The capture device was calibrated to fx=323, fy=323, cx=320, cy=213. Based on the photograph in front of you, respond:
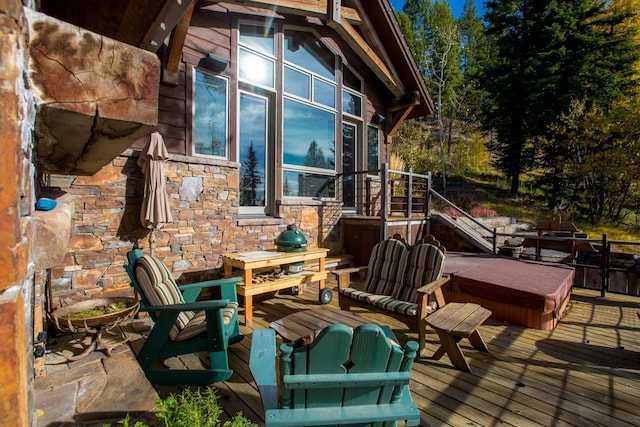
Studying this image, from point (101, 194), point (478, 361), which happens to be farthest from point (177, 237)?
point (478, 361)

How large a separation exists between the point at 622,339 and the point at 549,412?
2.03m

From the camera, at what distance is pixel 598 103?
1241cm

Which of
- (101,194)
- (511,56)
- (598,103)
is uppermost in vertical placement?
(511,56)

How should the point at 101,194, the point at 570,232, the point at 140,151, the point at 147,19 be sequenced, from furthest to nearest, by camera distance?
1. the point at 570,232
2. the point at 140,151
3. the point at 101,194
4. the point at 147,19

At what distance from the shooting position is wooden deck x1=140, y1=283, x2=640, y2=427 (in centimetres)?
221

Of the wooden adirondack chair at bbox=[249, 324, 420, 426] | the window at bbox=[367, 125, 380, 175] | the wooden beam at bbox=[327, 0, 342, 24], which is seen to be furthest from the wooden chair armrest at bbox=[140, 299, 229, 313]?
the window at bbox=[367, 125, 380, 175]

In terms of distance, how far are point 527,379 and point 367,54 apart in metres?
5.55

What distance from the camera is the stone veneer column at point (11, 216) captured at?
2.43 ft

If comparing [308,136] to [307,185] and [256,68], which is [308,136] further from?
[256,68]

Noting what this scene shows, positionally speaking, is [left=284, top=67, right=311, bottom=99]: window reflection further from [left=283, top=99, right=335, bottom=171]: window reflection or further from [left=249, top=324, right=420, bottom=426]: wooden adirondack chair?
[left=249, top=324, right=420, bottom=426]: wooden adirondack chair

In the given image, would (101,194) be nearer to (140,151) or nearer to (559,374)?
(140,151)

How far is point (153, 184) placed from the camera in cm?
380

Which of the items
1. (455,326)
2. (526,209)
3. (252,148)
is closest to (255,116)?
(252,148)

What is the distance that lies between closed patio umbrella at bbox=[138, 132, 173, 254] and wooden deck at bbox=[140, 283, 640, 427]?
5.46 ft
